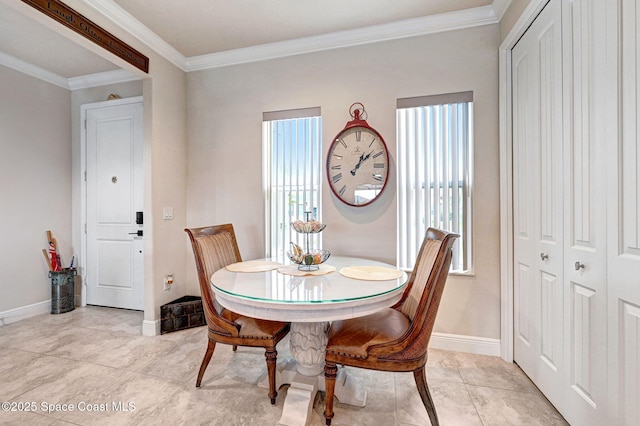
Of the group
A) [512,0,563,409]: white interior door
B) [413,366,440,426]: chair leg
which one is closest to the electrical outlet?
[413,366,440,426]: chair leg

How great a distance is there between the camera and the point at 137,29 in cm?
237

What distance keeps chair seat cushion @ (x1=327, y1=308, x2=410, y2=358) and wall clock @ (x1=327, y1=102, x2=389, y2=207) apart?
1100 millimetres

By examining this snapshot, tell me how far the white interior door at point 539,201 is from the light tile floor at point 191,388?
253mm

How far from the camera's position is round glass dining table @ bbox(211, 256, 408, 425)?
4.16ft

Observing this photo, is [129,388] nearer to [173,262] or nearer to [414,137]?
[173,262]

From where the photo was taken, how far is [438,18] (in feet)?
7.41

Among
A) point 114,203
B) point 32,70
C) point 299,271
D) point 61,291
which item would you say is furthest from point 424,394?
point 32,70

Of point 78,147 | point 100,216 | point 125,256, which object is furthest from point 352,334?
point 78,147

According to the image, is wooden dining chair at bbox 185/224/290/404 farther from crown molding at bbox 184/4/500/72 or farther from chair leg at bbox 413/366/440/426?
crown molding at bbox 184/4/500/72

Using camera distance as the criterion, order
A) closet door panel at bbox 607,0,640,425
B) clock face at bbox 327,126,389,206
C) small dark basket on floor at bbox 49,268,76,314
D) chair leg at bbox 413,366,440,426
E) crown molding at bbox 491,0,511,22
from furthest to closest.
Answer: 1. small dark basket on floor at bbox 49,268,76,314
2. clock face at bbox 327,126,389,206
3. crown molding at bbox 491,0,511,22
4. chair leg at bbox 413,366,440,426
5. closet door panel at bbox 607,0,640,425

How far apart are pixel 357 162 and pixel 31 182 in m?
3.52

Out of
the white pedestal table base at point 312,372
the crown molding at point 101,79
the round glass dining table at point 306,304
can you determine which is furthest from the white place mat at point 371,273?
the crown molding at point 101,79

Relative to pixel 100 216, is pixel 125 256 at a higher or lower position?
lower

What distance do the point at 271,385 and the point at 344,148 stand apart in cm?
187
